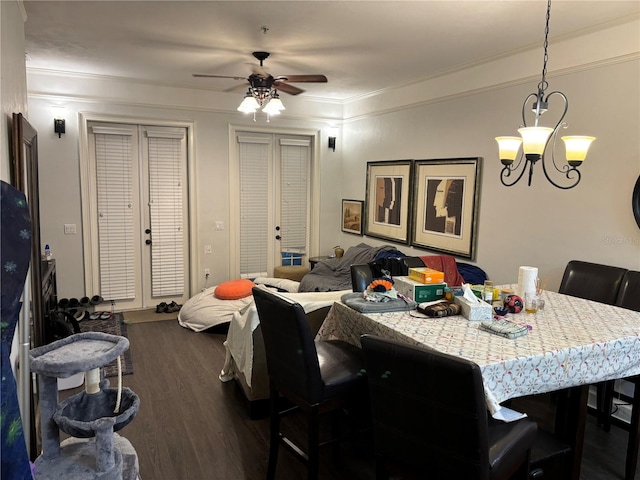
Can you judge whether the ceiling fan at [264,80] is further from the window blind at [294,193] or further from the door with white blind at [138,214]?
the window blind at [294,193]

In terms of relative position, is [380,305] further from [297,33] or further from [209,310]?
[209,310]

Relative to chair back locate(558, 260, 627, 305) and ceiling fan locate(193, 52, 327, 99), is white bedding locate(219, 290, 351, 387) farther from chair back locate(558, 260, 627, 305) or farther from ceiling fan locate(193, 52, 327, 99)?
ceiling fan locate(193, 52, 327, 99)

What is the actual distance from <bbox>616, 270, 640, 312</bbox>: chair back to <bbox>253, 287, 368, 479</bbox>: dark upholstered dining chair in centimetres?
185

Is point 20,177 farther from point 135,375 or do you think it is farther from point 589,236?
point 589,236

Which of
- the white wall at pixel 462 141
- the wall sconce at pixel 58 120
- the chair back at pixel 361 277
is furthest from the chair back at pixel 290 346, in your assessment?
the wall sconce at pixel 58 120

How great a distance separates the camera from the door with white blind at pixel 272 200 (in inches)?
245

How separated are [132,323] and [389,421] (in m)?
4.27

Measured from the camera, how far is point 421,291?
251cm

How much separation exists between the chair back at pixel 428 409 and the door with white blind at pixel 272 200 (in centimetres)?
472

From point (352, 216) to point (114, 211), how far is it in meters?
3.07

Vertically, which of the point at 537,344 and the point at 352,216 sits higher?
the point at 352,216

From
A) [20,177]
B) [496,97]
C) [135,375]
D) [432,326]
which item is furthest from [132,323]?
[496,97]

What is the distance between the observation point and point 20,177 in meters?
2.54

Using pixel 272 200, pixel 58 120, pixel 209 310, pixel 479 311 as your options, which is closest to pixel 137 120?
pixel 58 120
